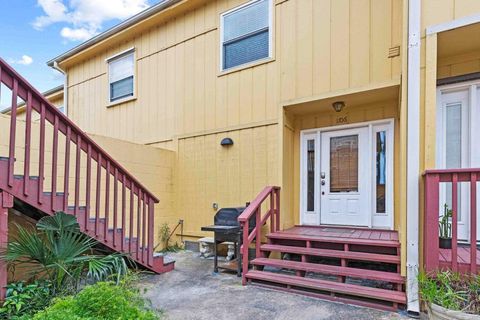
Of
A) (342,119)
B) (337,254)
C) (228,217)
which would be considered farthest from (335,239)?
(342,119)

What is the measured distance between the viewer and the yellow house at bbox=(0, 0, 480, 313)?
3.37 metres

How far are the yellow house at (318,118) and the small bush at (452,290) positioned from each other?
7.4 inches

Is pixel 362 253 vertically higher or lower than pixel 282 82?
lower

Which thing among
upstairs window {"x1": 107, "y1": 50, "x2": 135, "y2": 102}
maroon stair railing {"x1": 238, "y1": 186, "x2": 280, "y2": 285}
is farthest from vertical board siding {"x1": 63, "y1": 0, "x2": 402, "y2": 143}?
maroon stair railing {"x1": 238, "y1": 186, "x2": 280, "y2": 285}

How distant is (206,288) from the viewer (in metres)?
4.10

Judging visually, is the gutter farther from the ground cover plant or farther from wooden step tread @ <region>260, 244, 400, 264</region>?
wooden step tread @ <region>260, 244, 400, 264</region>

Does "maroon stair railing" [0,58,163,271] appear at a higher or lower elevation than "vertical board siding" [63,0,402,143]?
lower

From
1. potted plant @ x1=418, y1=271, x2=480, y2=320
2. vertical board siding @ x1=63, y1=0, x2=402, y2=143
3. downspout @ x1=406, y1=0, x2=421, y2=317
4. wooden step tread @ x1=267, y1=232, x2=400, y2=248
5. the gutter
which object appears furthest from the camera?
the gutter

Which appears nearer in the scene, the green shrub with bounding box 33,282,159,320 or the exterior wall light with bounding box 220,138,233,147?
the green shrub with bounding box 33,282,159,320

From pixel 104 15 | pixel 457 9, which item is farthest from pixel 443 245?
pixel 104 15

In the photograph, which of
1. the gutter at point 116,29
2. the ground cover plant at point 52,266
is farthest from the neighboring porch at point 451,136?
the gutter at point 116,29

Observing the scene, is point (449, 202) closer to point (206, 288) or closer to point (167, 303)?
point (206, 288)

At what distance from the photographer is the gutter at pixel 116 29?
22.8ft

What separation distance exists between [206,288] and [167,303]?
0.64 meters
